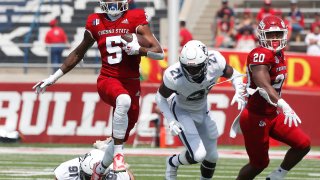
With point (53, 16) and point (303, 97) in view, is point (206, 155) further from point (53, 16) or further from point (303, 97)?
point (53, 16)

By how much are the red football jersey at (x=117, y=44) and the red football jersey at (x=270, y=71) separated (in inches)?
41.6

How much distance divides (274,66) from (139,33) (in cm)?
127

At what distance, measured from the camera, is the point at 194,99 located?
9.26 meters

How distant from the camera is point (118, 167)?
865 cm

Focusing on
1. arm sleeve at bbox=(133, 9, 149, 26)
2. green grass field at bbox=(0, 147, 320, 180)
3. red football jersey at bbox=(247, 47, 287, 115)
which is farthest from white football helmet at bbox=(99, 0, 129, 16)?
green grass field at bbox=(0, 147, 320, 180)

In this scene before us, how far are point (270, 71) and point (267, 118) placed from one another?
0.45m

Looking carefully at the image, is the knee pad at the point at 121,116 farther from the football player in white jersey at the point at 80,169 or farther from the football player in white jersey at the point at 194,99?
the football player in white jersey at the point at 194,99

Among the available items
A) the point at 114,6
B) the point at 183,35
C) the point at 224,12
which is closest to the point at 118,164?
the point at 114,6

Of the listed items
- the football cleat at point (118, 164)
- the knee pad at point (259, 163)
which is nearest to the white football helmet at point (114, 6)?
the football cleat at point (118, 164)

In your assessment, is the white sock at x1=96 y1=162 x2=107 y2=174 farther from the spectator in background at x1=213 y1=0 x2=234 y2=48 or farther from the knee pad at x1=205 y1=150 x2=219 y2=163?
the spectator in background at x1=213 y1=0 x2=234 y2=48

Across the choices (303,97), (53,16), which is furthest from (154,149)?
(53,16)

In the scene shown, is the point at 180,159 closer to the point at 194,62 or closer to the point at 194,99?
the point at 194,99

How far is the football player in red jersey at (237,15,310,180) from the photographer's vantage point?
902 centimetres

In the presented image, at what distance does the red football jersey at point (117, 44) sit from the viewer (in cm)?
912
